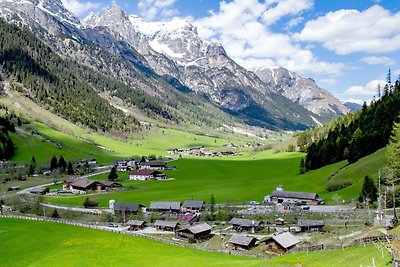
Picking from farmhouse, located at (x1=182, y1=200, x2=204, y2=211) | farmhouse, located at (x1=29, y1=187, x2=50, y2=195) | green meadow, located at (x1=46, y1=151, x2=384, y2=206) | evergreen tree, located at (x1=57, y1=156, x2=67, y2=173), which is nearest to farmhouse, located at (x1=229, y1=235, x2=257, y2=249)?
farmhouse, located at (x1=182, y1=200, x2=204, y2=211)

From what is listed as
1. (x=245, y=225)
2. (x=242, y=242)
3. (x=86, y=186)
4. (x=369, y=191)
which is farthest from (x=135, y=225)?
(x=369, y=191)

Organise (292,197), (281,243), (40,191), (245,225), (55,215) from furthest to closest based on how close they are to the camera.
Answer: (40,191), (292,197), (55,215), (245,225), (281,243)

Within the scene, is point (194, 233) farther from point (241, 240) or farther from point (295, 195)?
point (295, 195)

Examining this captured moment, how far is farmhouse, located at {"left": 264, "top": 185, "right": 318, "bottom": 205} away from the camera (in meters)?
117

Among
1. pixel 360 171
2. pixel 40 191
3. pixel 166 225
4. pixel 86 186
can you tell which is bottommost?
pixel 166 225

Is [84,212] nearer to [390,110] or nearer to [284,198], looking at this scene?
[284,198]

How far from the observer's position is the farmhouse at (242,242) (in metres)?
82.3

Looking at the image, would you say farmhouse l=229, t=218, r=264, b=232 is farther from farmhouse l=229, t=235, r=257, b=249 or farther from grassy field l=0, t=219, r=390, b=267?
grassy field l=0, t=219, r=390, b=267

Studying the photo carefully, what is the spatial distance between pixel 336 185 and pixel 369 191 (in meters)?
22.6

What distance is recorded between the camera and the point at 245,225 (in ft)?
317

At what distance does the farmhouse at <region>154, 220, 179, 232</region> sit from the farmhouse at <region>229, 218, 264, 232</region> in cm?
1409

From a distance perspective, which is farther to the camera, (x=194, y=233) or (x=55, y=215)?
(x=55, y=215)

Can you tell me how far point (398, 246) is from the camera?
1539 inches

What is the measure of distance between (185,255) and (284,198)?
53198mm
